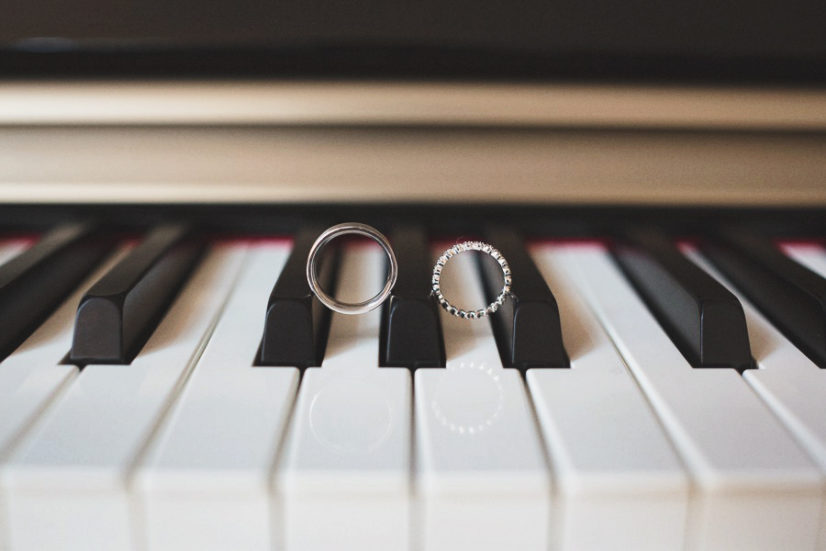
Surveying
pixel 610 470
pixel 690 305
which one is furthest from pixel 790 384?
pixel 610 470

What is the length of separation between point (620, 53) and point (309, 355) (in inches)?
18.7

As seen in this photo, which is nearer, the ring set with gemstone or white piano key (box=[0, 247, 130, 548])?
white piano key (box=[0, 247, 130, 548])

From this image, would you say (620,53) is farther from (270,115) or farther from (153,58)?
(153,58)

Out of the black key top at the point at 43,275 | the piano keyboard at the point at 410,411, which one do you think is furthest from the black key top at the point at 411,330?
the black key top at the point at 43,275

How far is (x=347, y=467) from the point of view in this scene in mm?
442

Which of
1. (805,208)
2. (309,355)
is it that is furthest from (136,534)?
(805,208)

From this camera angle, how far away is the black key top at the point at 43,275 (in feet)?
2.04

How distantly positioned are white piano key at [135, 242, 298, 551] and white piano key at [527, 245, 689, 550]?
183 mm

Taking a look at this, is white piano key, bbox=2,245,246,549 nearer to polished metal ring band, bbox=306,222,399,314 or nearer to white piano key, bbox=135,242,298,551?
white piano key, bbox=135,242,298,551

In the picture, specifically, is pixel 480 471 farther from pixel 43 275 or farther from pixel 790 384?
pixel 43 275

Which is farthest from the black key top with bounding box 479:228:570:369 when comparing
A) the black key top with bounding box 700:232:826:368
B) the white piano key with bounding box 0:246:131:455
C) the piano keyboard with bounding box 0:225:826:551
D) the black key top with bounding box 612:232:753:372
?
the white piano key with bounding box 0:246:131:455

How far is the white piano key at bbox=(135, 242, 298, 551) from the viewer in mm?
434

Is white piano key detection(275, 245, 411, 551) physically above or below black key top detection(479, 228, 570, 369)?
below

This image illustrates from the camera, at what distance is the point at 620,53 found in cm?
77
